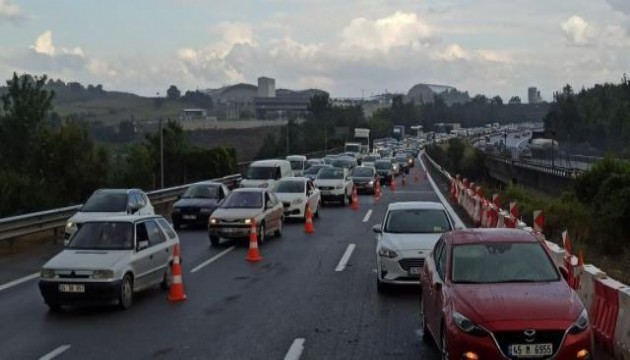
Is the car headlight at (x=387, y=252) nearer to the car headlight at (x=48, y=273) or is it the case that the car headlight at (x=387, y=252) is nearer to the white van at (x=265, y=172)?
the car headlight at (x=48, y=273)

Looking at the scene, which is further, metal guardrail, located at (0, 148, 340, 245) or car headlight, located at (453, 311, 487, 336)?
metal guardrail, located at (0, 148, 340, 245)

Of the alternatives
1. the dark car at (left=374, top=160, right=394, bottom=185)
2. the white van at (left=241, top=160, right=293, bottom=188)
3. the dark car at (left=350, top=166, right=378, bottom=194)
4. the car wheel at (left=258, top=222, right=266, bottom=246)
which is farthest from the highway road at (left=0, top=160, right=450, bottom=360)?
the dark car at (left=374, top=160, right=394, bottom=185)

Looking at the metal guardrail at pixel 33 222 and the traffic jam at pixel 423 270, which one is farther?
the metal guardrail at pixel 33 222

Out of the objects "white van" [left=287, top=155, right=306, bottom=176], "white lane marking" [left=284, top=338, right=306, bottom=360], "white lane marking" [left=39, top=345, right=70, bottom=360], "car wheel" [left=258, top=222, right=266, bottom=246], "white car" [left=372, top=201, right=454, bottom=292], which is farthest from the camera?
"white van" [left=287, top=155, right=306, bottom=176]

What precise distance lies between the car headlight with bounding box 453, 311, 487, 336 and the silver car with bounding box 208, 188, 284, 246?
14.0m

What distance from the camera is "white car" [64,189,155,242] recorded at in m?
21.5

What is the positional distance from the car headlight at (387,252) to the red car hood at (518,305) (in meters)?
5.29

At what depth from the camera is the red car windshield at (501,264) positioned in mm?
9062

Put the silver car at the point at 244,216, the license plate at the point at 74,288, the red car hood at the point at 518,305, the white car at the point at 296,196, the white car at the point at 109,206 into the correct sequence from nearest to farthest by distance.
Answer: the red car hood at the point at 518,305 < the license plate at the point at 74,288 < the white car at the point at 109,206 < the silver car at the point at 244,216 < the white car at the point at 296,196

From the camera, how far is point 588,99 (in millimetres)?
123688

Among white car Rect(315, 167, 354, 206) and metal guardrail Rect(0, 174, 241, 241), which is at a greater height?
metal guardrail Rect(0, 174, 241, 241)

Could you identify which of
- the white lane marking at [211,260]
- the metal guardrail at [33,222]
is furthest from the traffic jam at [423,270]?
the metal guardrail at [33,222]

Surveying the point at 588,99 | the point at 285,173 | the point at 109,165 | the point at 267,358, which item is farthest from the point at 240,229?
the point at 588,99

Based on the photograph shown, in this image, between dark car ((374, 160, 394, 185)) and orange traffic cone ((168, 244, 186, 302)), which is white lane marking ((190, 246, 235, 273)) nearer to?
orange traffic cone ((168, 244, 186, 302))
